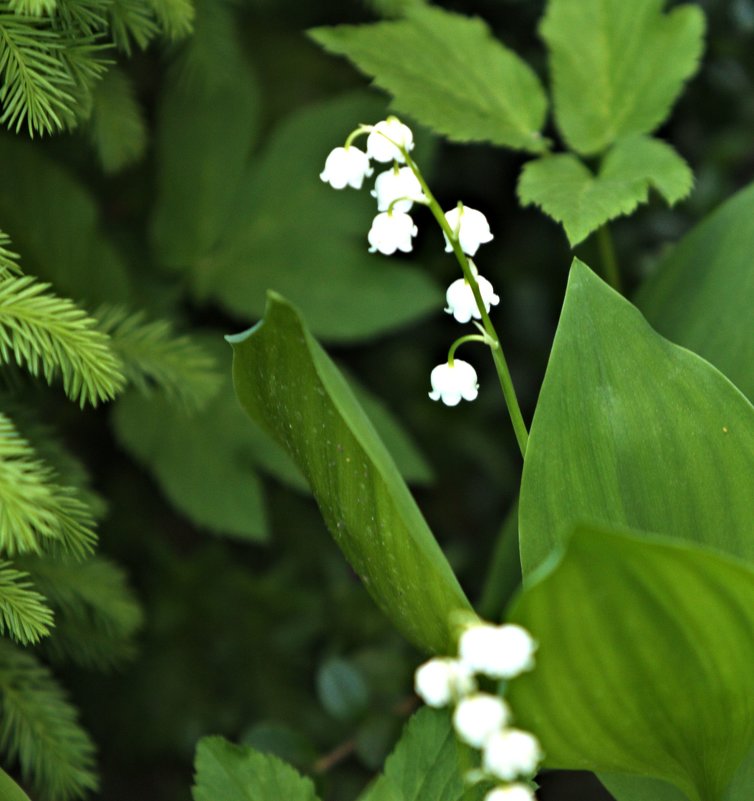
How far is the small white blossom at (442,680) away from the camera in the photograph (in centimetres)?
51

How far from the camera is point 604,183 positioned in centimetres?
91

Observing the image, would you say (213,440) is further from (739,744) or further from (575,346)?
(739,744)

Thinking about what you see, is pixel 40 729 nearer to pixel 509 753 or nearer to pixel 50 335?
pixel 50 335

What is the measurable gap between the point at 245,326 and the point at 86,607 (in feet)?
1.71

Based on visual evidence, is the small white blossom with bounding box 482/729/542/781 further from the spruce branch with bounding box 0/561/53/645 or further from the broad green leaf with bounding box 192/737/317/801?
the spruce branch with bounding box 0/561/53/645

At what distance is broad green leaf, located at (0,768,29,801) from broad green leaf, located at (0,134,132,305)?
0.58 metres

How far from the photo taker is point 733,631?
57 cm

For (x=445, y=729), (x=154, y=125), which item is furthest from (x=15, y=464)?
(x=154, y=125)

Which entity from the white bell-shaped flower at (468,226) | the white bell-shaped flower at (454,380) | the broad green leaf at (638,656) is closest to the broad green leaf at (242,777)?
the broad green leaf at (638,656)

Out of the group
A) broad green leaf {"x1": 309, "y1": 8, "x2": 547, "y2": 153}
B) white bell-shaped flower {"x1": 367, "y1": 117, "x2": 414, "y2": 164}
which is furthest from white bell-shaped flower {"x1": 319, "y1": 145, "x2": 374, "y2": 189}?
broad green leaf {"x1": 309, "y1": 8, "x2": 547, "y2": 153}

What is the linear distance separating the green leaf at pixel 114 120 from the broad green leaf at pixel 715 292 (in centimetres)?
60

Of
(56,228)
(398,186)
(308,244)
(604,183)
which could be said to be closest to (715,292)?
(604,183)

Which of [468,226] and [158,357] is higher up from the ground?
[468,226]

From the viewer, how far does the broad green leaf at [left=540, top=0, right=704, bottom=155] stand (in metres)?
1.00
